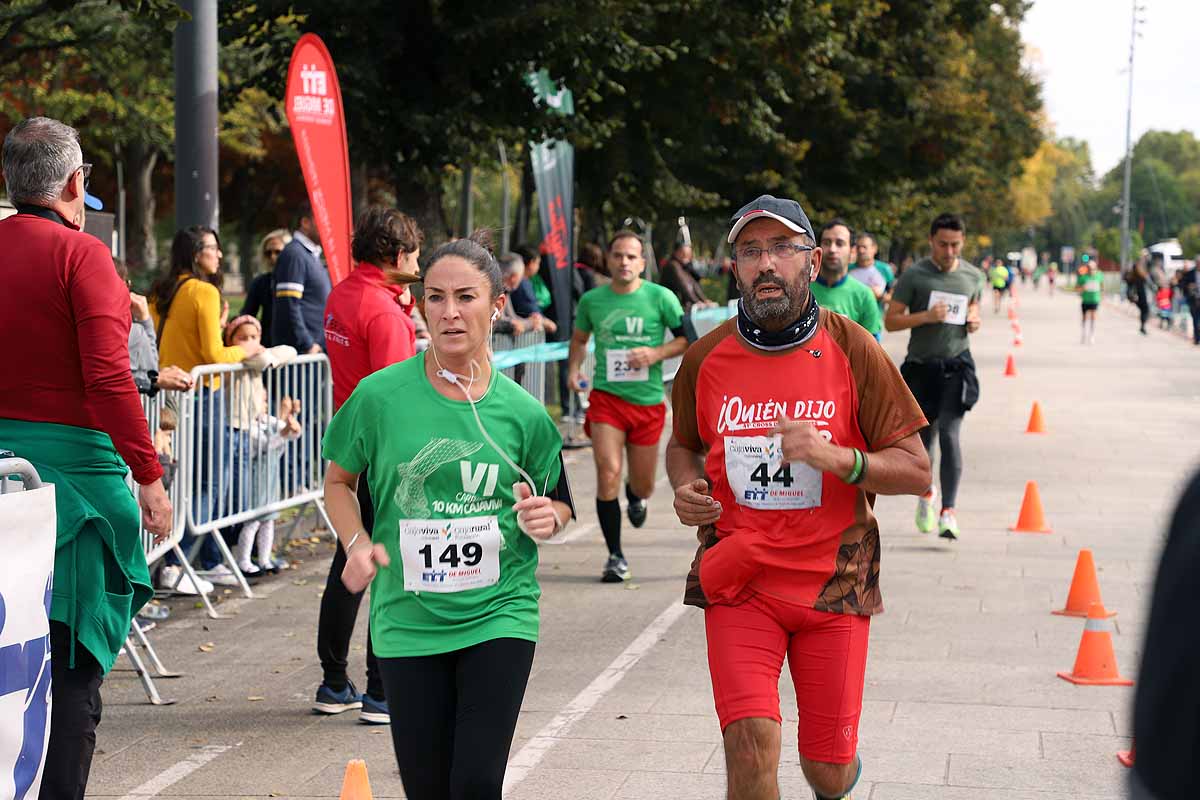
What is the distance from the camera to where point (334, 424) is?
4.22 m

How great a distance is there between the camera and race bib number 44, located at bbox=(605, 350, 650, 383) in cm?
951

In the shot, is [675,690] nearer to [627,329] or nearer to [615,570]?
[615,570]

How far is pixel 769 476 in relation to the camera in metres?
4.32

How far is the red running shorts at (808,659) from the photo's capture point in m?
4.22

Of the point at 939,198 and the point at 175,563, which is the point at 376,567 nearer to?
the point at 175,563

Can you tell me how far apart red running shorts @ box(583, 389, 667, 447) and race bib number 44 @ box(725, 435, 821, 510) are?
5301 millimetres

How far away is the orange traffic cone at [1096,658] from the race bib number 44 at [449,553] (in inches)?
155

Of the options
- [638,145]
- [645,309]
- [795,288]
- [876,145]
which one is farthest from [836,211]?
[795,288]

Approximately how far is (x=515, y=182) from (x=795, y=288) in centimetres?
6277

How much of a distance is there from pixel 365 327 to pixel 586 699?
1864 mm

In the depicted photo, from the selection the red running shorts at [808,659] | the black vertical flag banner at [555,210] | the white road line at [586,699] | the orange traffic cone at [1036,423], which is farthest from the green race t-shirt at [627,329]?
the orange traffic cone at [1036,423]

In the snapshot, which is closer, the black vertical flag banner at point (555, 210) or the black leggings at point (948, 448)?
the black leggings at point (948, 448)

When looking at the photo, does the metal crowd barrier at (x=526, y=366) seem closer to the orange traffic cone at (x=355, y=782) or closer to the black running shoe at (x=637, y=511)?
the black running shoe at (x=637, y=511)

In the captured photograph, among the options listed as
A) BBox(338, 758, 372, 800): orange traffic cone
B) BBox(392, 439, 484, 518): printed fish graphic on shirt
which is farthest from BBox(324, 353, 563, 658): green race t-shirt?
BBox(338, 758, 372, 800): orange traffic cone
